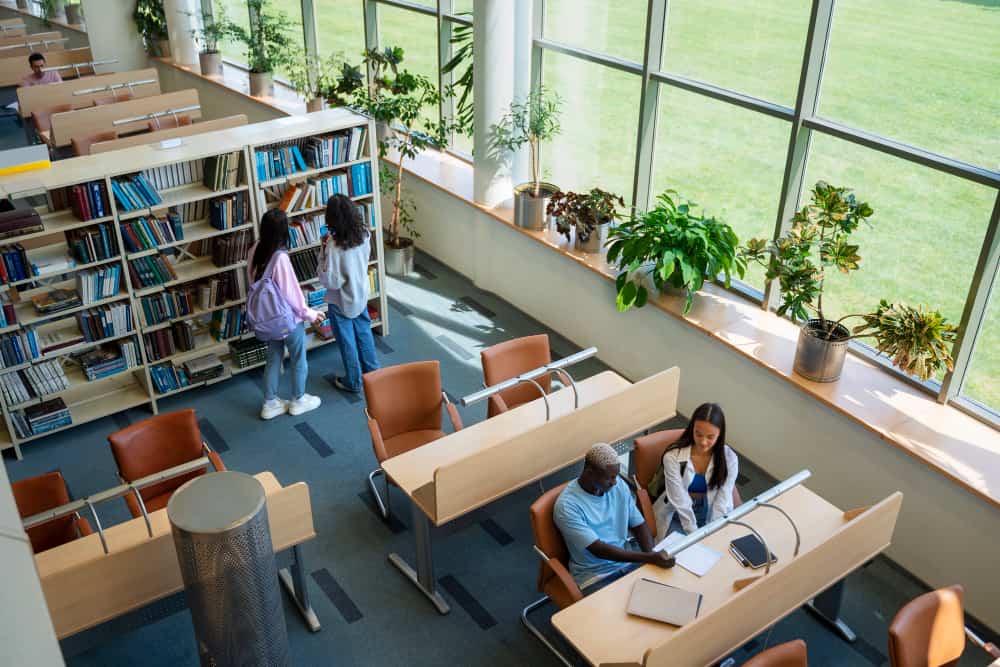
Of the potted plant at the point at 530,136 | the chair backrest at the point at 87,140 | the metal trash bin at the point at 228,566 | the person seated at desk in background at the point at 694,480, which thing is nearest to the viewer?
the metal trash bin at the point at 228,566

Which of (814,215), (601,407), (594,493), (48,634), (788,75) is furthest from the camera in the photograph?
(788,75)

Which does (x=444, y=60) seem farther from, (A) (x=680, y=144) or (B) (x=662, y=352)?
(B) (x=662, y=352)

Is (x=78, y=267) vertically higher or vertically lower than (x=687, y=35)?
lower

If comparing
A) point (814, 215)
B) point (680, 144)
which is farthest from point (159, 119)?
point (814, 215)

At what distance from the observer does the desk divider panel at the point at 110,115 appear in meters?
9.54

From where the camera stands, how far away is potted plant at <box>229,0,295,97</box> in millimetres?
10242

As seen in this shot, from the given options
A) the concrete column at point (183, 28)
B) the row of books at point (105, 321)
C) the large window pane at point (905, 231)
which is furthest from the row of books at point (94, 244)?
the concrete column at point (183, 28)

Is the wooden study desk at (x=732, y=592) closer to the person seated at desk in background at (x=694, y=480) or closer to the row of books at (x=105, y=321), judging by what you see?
the person seated at desk in background at (x=694, y=480)

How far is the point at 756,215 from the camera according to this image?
6223 mm

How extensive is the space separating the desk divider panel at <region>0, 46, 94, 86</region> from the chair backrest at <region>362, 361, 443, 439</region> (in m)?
9.07

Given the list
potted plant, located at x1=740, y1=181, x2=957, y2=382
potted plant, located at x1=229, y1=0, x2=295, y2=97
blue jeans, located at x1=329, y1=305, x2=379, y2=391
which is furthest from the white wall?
potted plant, located at x1=229, y1=0, x2=295, y2=97

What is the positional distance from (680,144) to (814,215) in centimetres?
157

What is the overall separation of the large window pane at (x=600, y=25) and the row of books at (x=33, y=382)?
459cm

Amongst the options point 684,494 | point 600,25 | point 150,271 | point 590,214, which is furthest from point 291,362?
point 600,25
